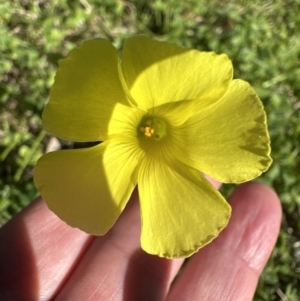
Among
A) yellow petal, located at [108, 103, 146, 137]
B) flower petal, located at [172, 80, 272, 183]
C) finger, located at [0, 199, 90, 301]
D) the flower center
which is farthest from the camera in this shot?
finger, located at [0, 199, 90, 301]

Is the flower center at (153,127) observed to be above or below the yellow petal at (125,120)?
below

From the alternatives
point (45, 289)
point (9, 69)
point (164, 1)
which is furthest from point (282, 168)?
point (9, 69)

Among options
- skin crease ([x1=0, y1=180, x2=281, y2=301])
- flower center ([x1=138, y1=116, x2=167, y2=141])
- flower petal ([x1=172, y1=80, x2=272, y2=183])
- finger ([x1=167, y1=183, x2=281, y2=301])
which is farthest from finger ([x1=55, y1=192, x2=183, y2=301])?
flower petal ([x1=172, y1=80, x2=272, y2=183])

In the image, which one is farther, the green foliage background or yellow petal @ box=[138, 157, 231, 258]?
the green foliage background

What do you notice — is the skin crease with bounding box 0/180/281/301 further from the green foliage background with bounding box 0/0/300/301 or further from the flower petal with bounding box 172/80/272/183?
the flower petal with bounding box 172/80/272/183

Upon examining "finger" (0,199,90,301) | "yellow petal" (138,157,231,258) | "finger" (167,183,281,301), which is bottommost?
"finger" (167,183,281,301)

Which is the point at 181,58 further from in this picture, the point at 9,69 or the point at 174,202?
the point at 9,69

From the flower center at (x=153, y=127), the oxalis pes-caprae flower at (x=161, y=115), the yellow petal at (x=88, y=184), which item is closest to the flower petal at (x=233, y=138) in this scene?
the oxalis pes-caprae flower at (x=161, y=115)

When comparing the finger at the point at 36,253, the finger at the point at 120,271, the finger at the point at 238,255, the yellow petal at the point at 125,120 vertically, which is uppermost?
the yellow petal at the point at 125,120

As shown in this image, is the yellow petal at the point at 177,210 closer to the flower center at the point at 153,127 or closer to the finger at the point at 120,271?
the flower center at the point at 153,127
